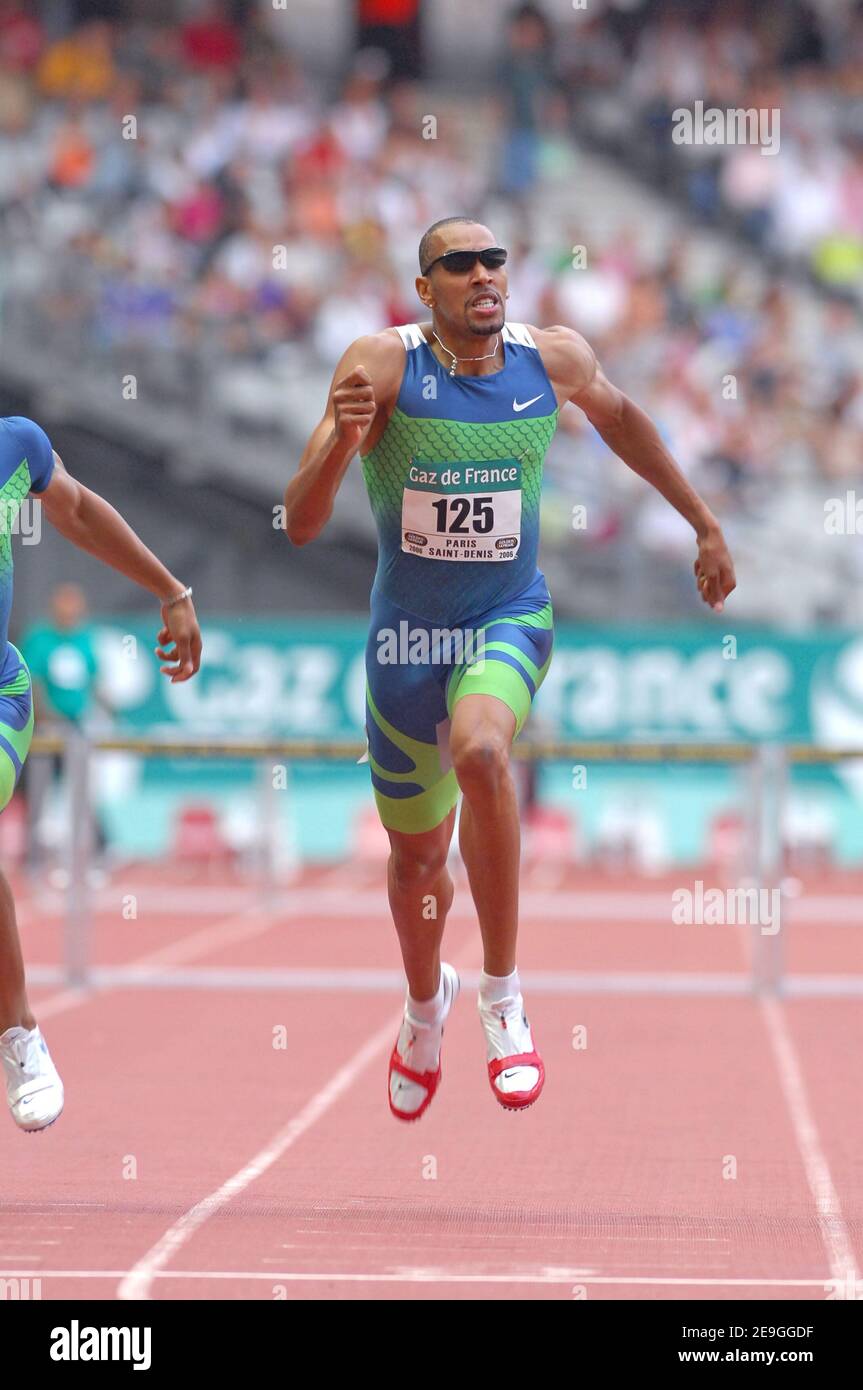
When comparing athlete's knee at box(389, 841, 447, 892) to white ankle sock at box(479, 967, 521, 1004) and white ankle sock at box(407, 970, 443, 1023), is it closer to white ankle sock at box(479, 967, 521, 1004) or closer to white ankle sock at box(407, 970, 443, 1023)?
white ankle sock at box(407, 970, 443, 1023)

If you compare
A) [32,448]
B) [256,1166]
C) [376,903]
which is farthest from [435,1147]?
[376,903]

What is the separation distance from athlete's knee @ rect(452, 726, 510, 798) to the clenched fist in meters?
0.86

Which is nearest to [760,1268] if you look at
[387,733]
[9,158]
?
[387,733]

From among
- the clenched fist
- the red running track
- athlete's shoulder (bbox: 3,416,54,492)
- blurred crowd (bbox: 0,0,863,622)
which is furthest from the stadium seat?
the clenched fist

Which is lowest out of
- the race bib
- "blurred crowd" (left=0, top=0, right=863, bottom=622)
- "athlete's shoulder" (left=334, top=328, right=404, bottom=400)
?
the race bib

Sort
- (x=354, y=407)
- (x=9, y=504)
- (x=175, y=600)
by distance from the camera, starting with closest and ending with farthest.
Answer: (x=354, y=407), (x=9, y=504), (x=175, y=600)

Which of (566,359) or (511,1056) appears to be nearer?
(511,1056)

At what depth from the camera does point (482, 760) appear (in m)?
5.94

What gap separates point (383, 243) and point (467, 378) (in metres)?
16.5

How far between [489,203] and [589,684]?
6333 mm

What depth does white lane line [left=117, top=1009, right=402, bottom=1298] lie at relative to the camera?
5.09 meters

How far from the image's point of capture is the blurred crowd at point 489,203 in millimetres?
20578

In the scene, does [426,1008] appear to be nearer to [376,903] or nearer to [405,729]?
[405,729]

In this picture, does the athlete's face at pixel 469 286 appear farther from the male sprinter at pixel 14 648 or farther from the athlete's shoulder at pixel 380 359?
the male sprinter at pixel 14 648
